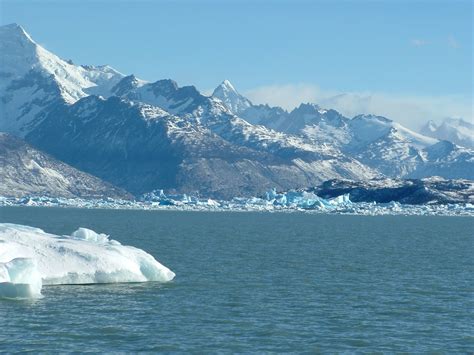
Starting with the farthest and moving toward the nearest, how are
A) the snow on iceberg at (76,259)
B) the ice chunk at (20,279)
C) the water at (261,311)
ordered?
the snow on iceberg at (76,259) < the ice chunk at (20,279) < the water at (261,311)

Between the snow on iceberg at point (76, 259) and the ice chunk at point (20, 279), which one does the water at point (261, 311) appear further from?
the snow on iceberg at point (76, 259)

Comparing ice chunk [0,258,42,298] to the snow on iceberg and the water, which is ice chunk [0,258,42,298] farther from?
the snow on iceberg

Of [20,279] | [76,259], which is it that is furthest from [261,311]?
[76,259]

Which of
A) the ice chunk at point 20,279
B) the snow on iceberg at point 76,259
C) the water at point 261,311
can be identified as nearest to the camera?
the water at point 261,311

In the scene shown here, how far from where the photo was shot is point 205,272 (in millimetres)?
73438

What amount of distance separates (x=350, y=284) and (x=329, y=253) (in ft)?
105

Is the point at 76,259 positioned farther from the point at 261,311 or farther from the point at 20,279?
the point at 261,311

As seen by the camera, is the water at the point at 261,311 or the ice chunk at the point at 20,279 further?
the ice chunk at the point at 20,279

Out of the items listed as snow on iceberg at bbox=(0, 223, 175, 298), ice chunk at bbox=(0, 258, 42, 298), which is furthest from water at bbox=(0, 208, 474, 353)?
snow on iceberg at bbox=(0, 223, 175, 298)

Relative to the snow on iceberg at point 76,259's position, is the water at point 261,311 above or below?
below

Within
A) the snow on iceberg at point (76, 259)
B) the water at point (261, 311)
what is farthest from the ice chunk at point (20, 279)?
the snow on iceberg at point (76, 259)

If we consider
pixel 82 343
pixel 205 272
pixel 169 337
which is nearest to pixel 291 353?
pixel 169 337

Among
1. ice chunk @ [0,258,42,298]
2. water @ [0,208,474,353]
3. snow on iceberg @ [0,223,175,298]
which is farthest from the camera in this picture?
snow on iceberg @ [0,223,175,298]

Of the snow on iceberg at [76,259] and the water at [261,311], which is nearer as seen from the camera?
the water at [261,311]
